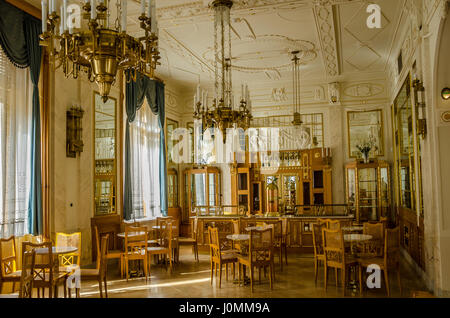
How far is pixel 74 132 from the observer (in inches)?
285

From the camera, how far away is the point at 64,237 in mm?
6055

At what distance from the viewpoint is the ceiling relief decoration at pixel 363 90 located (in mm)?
11031

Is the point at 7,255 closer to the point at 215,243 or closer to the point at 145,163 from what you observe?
the point at 215,243

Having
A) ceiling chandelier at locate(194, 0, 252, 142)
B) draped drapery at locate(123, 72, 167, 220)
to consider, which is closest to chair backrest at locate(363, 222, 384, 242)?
ceiling chandelier at locate(194, 0, 252, 142)

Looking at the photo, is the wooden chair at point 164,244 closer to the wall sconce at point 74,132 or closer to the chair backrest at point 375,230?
the wall sconce at point 74,132

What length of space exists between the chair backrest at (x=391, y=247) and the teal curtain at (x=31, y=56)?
5737mm

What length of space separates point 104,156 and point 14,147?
8.24ft

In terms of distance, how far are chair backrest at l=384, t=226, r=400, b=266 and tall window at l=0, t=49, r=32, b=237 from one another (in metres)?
5.86

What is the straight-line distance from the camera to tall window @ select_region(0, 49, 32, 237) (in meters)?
5.70

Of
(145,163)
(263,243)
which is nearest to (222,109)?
(263,243)

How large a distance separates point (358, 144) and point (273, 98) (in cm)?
308

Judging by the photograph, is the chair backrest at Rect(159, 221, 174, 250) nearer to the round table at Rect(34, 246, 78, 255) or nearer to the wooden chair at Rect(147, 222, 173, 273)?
the wooden chair at Rect(147, 222, 173, 273)

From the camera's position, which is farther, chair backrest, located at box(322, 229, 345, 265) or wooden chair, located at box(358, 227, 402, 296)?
chair backrest, located at box(322, 229, 345, 265)

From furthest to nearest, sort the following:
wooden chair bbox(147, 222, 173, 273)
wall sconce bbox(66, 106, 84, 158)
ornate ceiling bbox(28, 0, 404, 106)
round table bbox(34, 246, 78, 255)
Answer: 1. wooden chair bbox(147, 222, 173, 273)
2. wall sconce bbox(66, 106, 84, 158)
3. ornate ceiling bbox(28, 0, 404, 106)
4. round table bbox(34, 246, 78, 255)
